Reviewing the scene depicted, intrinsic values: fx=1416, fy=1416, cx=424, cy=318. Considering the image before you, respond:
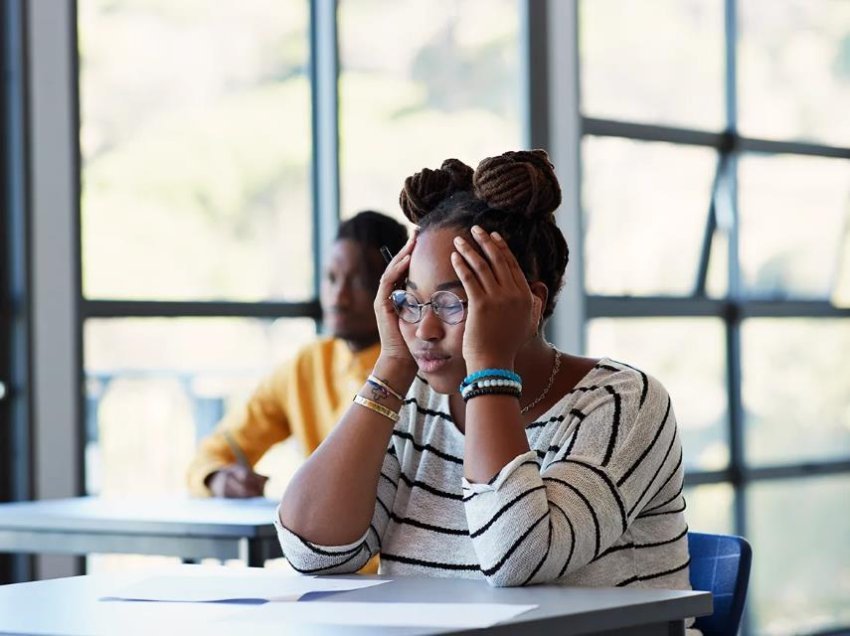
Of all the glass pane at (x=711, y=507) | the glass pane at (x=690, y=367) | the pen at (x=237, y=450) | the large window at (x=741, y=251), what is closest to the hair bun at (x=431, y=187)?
the pen at (x=237, y=450)

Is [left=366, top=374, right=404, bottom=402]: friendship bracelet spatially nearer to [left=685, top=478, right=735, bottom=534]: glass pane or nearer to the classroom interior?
the classroom interior

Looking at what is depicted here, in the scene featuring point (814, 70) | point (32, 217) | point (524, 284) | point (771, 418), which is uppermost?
point (814, 70)

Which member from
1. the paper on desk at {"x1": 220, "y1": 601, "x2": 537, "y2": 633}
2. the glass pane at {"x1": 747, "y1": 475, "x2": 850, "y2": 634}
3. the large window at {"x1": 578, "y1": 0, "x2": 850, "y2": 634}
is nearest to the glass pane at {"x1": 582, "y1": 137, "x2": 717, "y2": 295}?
the large window at {"x1": 578, "y1": 0, "x2": 850, "y2": 634}

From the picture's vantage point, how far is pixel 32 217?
363 cm

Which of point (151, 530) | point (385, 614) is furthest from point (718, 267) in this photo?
point (385, 614)

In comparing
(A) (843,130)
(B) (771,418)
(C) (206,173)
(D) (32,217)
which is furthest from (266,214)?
(A) (843,130)

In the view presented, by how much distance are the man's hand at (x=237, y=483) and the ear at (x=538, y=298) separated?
4.73 ft

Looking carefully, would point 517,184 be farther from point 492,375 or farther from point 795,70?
point 795,70

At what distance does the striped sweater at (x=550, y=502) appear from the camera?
173 centimetres

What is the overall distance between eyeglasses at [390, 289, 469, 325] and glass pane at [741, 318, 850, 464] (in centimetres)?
388

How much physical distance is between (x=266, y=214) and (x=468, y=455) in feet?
8.61

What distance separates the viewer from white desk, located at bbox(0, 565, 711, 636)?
1466mm

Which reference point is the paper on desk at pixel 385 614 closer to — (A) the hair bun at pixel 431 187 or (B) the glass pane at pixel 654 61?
(A) the hair bun at pixel 431 187

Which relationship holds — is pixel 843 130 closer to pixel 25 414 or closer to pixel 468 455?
pixel 25 414
